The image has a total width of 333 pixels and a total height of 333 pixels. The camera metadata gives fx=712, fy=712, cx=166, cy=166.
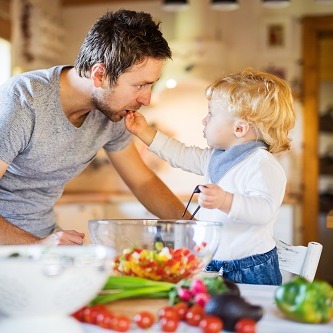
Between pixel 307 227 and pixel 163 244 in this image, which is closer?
pixel 163 244

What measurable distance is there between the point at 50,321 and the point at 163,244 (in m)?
0.50

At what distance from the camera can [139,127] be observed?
234 centimetres

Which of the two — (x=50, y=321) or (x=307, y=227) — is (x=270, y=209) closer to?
(x=50, y=321)

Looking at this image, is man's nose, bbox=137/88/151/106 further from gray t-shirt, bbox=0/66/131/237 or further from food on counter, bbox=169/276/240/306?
food on counter, bbox=169/276/240/306

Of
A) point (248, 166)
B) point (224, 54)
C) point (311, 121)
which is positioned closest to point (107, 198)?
point (224, 54)

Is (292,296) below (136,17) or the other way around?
below

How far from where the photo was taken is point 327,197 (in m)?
6.89

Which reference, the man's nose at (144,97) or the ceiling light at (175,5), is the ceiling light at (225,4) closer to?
the ceiling light at (175,5)

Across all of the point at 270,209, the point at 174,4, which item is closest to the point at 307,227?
the point at 174,4

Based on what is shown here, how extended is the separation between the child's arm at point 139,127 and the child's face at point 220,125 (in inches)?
10.0

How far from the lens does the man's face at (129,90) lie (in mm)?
2236

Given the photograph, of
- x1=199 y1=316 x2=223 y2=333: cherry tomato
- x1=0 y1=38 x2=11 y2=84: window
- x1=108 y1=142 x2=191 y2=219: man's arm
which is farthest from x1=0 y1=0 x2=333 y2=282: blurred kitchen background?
x1=199 y1=316 x2=223 y2=333: cherry tomato

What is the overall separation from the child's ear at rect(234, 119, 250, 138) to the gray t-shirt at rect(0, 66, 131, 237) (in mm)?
556

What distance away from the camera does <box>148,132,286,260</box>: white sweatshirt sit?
1.79 metres
